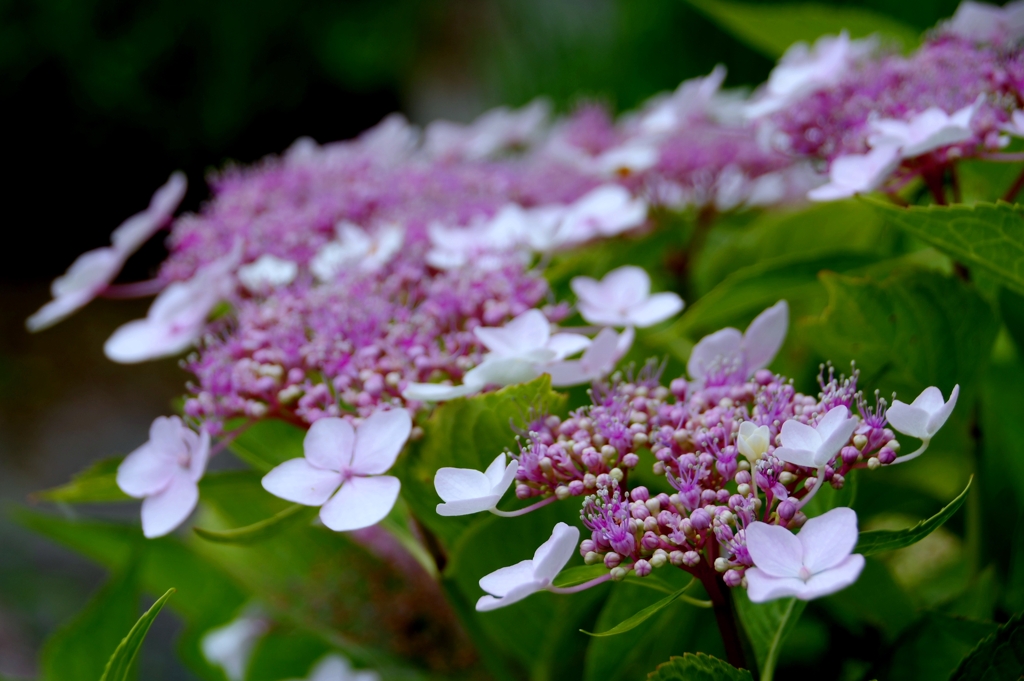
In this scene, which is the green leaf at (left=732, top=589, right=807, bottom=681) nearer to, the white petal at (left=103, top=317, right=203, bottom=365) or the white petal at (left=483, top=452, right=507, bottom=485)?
the white petal at (left=483, top=452, right=507, bottom=485)

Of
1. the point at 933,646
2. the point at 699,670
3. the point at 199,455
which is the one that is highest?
the point at 199,455

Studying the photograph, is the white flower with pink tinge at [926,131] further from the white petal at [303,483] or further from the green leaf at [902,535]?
the white petal at [303,483]

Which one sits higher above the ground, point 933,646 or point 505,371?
point 505,371

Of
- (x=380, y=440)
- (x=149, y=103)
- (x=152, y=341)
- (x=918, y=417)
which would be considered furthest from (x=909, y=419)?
(x=149, y=103)

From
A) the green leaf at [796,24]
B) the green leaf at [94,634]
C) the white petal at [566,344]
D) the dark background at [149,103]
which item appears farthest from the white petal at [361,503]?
the dark background at [149,103]

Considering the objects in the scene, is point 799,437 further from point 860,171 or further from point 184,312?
point 184,312

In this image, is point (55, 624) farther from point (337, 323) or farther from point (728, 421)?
point (728, 421)

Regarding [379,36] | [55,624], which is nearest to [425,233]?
[55,624]
